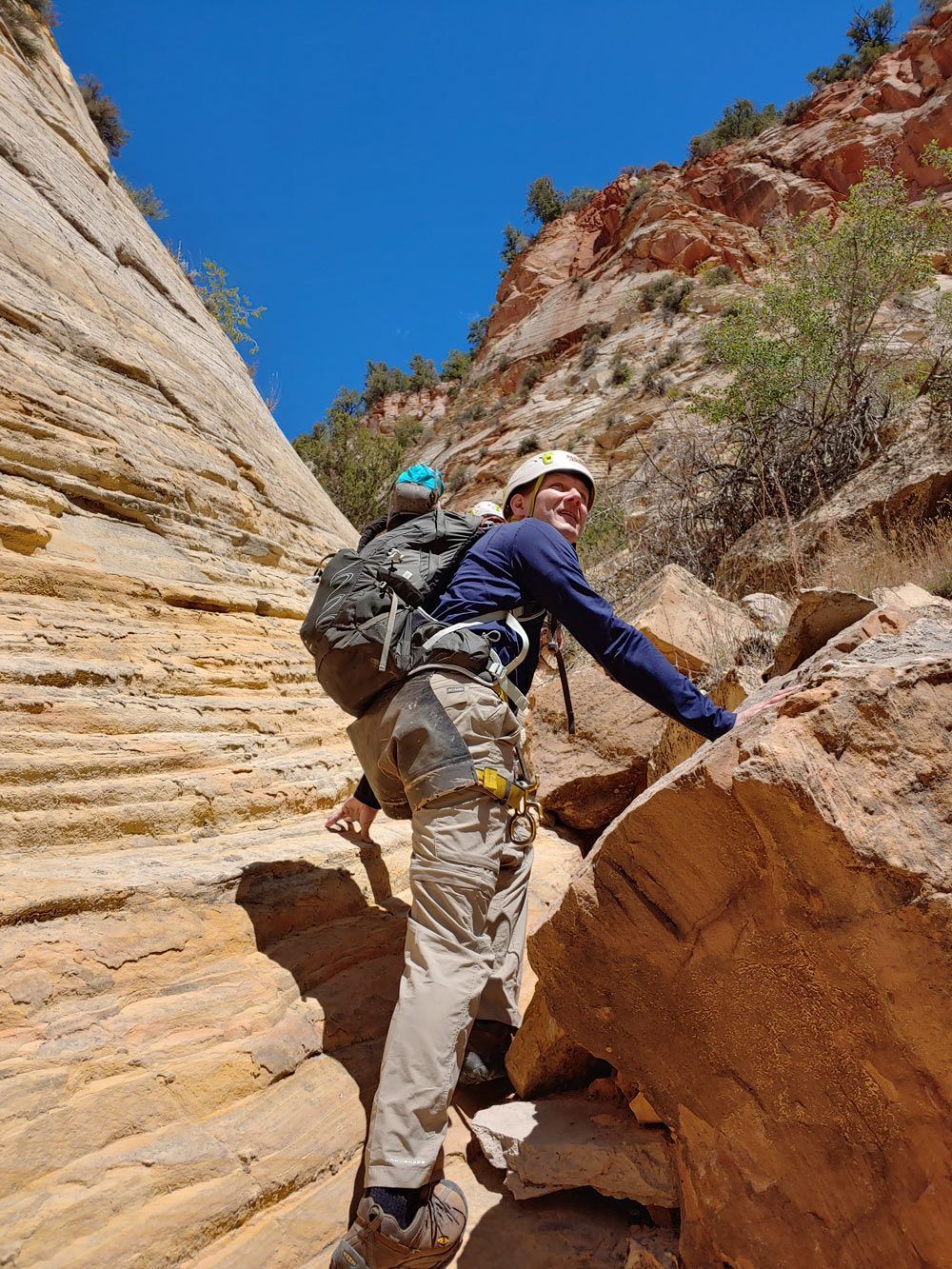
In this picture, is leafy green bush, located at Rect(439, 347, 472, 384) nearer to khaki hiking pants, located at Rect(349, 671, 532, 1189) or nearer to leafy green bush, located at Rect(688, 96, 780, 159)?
leafy green bush, located at Rect(688, 96, 780, 159)

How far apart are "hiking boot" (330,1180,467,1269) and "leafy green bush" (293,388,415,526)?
38.7 ft

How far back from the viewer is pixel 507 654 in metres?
2.35

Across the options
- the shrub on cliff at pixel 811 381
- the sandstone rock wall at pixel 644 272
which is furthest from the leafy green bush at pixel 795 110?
the shrub on cliff at pixel 811 381

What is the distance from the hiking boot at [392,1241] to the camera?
1619 mm

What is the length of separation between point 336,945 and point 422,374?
40.0 m

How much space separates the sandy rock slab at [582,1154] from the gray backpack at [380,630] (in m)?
1.19

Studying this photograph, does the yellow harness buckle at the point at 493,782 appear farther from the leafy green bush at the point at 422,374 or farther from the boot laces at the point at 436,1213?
the leafy green bush at the point at 422,374

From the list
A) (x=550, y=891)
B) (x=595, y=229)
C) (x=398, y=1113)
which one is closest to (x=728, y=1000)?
(x=398, y=1113)

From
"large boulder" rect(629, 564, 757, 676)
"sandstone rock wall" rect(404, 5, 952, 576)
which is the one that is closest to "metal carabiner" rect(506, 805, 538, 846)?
"large boulder" rect(629, 564, 757, 676)

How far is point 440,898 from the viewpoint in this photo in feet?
6.53

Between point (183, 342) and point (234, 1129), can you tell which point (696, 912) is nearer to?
point (234, 1129)

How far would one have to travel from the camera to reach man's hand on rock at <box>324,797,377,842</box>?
3.02 m

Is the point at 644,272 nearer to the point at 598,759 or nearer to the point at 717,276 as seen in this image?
the point at 717,276

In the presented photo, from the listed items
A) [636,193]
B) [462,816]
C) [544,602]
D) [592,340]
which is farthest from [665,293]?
[462,816]
